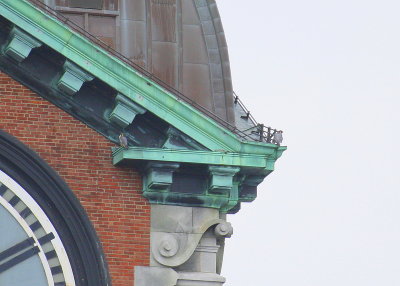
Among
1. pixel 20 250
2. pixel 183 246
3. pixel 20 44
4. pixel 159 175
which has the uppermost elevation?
pixel 20 44


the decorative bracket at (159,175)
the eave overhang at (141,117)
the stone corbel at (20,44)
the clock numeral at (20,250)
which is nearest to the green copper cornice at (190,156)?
the eave overhang at (141,117)

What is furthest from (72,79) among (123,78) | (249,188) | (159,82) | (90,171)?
(249,188)

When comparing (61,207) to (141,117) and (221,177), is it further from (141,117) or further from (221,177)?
(221,177)

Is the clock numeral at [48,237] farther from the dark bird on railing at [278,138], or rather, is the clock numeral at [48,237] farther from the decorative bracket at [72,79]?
the dark bird on railing at [278,138]

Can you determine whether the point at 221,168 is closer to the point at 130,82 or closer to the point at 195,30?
the point at 130,82

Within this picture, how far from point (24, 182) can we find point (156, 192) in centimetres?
184

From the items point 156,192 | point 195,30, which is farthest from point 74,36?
point 195,30

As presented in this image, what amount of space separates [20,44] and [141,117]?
6.43 ft

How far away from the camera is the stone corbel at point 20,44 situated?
23719 millimetres

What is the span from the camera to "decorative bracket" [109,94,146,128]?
23.8 m

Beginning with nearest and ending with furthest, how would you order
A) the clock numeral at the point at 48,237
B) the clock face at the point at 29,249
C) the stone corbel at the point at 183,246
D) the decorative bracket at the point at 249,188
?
the clock face at the point at 29,249, the clock numeral at the point at 48,237, the stone corbel at the point at 183,246, the decorative bracket at the point at 249,188

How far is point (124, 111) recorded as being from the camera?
78.5 ft

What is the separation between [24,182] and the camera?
926 inches

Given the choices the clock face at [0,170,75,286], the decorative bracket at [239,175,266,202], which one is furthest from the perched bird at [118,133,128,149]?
the decorative bracket at [239,175,266,202]
